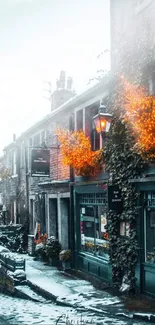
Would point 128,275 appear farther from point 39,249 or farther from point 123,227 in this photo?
point 39,249

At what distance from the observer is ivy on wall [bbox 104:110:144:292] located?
12.2m

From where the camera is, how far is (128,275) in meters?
12.4

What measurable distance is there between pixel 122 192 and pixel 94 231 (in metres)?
2.82

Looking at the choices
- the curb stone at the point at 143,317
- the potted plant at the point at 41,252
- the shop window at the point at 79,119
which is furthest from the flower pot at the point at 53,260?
the curb stone at the point at 143,317

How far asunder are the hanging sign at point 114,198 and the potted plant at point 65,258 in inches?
174

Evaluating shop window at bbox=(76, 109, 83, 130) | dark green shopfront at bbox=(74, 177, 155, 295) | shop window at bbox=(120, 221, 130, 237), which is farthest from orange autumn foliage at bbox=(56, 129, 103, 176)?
shop window at bbox=(120, 221, 130, 237)

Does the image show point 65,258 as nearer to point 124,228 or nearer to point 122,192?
point 124,228

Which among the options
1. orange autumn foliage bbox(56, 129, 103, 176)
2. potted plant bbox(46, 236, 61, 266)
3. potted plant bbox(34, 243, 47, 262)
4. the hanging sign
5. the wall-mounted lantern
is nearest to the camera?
the wall-mounted lantern

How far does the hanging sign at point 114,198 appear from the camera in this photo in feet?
41.3

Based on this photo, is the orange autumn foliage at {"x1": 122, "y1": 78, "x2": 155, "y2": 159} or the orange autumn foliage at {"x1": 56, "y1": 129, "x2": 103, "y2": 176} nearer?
the orange autumn foliage at {"x1": 122, "y1": 78, "x2": 155, "y2": 159}

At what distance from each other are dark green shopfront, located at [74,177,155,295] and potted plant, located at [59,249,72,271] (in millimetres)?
309

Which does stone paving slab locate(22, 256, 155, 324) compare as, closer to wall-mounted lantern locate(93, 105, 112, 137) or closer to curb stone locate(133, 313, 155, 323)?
curb stone locate(133, 313, 155, 323)

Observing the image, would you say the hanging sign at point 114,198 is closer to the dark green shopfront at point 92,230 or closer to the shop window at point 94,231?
the dark green shopfront at point 92,230

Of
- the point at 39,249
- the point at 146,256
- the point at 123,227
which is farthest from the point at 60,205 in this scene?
the point at 146,256
